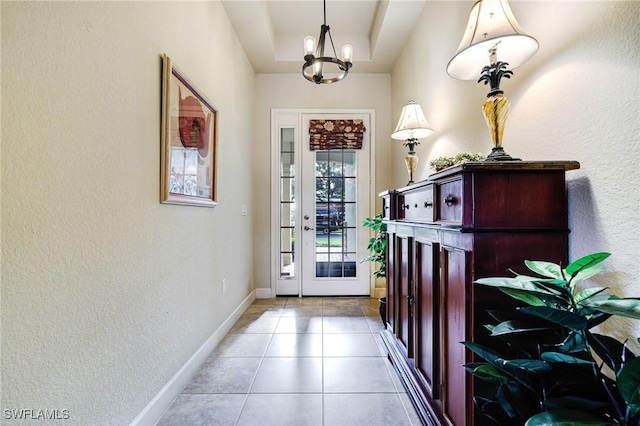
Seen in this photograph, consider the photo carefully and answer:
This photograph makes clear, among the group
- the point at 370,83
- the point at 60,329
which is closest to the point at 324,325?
the point at 60,329

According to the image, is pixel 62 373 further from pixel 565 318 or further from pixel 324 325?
pixel 324 325

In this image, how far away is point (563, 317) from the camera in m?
0.64

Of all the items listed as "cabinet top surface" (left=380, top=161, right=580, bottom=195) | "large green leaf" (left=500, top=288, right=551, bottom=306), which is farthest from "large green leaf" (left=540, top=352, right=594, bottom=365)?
"cabinet top surface" (left=380, top=161, right=580, bottom=195)

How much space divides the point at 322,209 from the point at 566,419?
310cm

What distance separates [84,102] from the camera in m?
1.05

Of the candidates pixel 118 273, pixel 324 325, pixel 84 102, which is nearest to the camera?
pixel 84 102

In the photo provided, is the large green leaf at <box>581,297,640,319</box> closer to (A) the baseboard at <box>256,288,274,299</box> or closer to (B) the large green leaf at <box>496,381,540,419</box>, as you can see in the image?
(B) the large green leaf at <box>496,381,540,419</box>

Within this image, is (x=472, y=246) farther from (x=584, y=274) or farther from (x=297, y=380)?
(x=297, y=380)

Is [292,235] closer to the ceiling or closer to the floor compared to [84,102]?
closer to the floor

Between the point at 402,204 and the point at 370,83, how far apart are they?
7.91 ft

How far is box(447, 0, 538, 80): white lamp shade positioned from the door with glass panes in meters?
2.40

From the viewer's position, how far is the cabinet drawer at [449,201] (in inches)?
40.8

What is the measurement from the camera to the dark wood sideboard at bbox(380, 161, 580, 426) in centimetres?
96

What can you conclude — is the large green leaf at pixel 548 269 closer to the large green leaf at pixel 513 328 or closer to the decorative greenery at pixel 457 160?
the large green leaf at pixel 513 328
